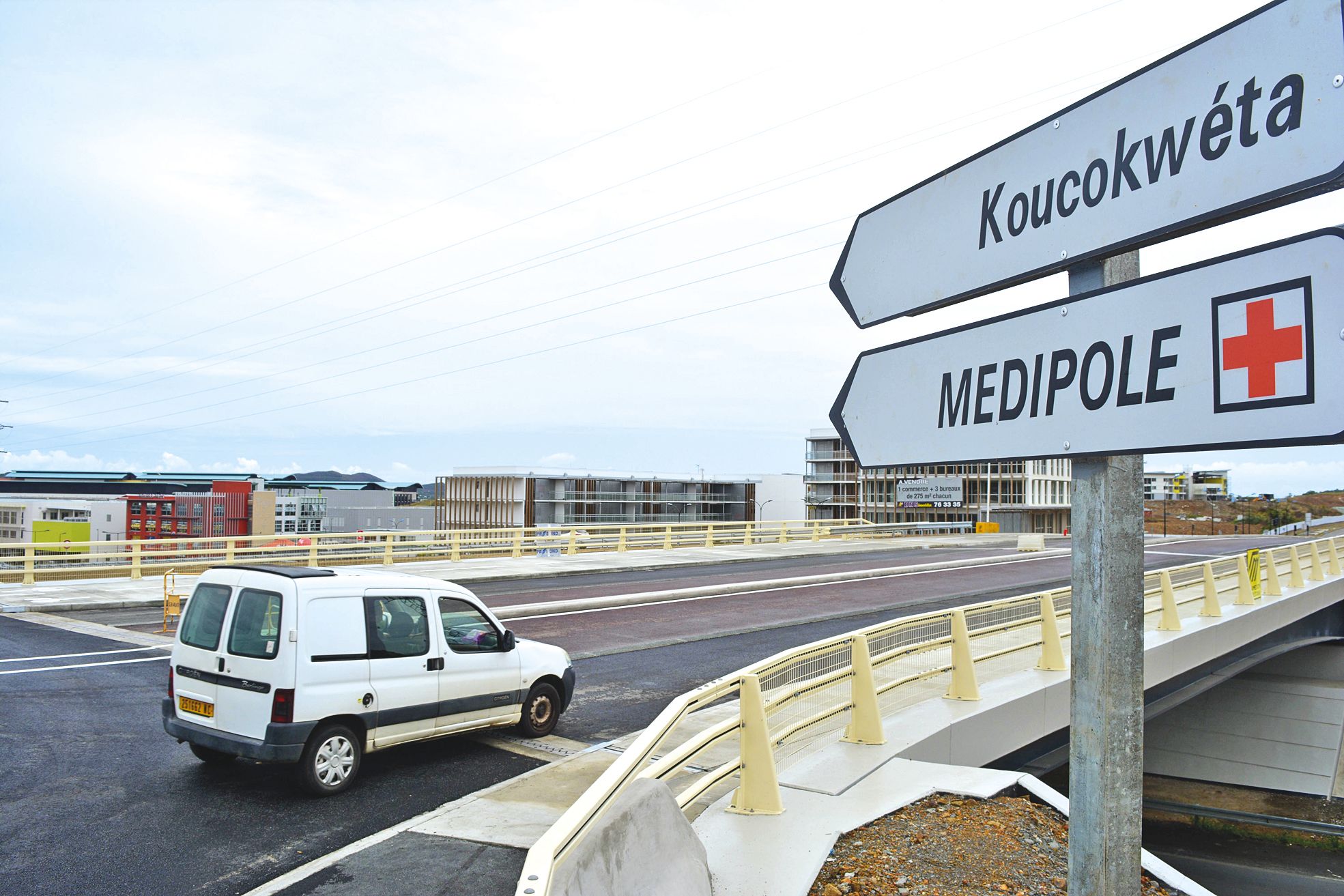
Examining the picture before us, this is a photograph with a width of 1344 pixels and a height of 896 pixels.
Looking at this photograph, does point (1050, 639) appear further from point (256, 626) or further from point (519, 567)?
point (519, 567)

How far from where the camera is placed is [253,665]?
7.76 m

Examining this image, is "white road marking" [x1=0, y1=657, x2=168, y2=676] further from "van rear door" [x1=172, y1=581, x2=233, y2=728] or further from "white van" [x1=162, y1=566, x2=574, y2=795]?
"van rear door" [x1=172, y1=581, x2=233, y2=728]

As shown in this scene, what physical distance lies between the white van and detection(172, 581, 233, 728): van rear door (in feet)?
0.04

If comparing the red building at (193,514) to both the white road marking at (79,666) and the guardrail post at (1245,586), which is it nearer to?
the white road marking at (79,666)

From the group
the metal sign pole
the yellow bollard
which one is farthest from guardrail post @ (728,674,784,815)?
the yellow bollard

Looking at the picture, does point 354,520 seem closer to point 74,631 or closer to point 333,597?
point 74,631

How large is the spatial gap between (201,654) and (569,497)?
393 ft

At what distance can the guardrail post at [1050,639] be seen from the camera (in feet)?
38.4

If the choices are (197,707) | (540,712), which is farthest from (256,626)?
(540,712)

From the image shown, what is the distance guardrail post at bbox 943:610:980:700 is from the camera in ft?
33.4

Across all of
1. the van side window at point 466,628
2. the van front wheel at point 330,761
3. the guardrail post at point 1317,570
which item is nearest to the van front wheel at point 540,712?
the van side window at point 466,628

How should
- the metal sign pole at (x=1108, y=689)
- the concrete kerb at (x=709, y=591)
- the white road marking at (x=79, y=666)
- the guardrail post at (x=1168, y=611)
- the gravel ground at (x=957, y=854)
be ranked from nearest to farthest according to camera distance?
1. the metal sign pole at (x=1108, y=689)
2. the gravel ground at (x=957, y=854)
3. the white road marking at (x=79, y=666)
4. the guardrail post at (x=1168, y=611)
5. the concrete kerb at (x=709, y=591)

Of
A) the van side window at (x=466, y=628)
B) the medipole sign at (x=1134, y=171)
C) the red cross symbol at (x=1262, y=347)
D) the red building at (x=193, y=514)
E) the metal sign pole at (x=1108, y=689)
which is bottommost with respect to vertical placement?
the red building at (x=193, y=514)

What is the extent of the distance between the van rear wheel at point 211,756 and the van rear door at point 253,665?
1.84 feet
